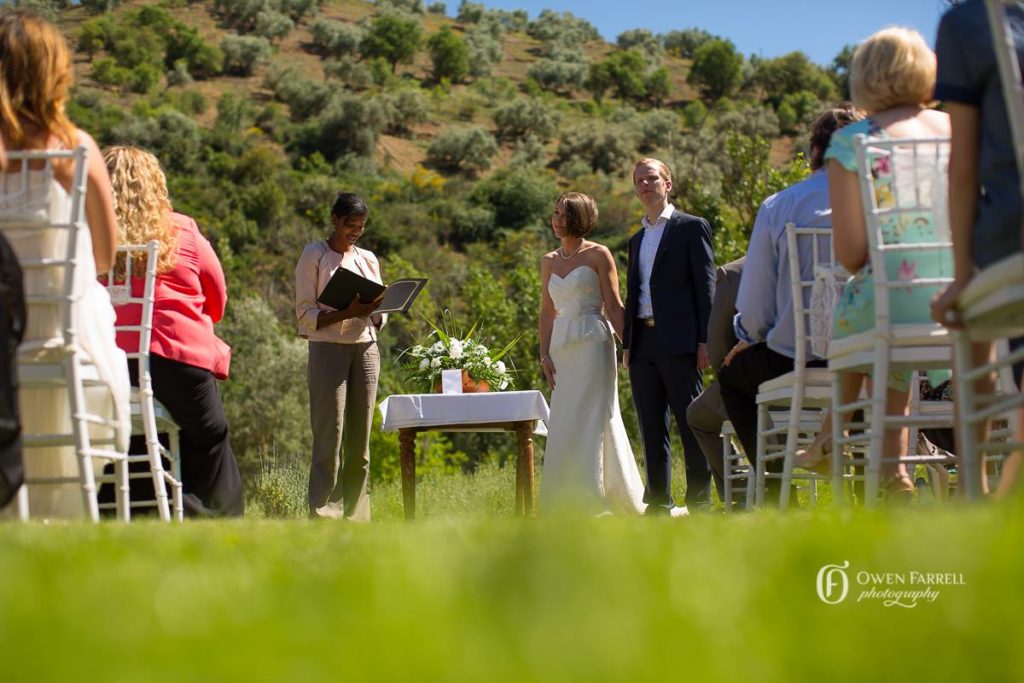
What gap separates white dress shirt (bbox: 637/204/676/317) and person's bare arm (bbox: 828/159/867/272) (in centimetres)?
367

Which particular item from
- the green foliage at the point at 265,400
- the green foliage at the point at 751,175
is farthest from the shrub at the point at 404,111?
the green foliage at the point at 751,175

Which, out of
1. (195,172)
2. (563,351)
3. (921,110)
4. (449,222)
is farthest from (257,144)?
(921,110)

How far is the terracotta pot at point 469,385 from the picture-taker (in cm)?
841

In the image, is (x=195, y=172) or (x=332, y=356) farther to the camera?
(x=195, y=172)

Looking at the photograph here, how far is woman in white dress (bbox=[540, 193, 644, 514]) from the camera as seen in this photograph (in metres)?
8.08

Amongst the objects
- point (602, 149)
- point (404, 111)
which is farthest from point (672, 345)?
point (404, 111)

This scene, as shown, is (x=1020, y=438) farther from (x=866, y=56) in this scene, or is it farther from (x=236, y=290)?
(x=236, y=290)

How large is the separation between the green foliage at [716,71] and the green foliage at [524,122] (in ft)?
71.8

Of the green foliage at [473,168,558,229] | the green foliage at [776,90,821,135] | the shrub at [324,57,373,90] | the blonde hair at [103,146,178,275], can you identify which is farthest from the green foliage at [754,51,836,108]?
the blonde hair at [103,146,178,275]

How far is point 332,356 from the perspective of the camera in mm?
7871

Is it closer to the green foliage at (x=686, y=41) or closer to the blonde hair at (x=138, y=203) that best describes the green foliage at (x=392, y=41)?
the green foliage at (x=686, y=41)

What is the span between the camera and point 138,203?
5637 millimetres

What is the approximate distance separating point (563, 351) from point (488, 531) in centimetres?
635

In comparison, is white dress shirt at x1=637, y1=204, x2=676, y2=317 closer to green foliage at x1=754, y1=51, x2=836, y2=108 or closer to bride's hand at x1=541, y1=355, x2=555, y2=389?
bride's hand at x1=541, y1=355, x2=555, y2=389
